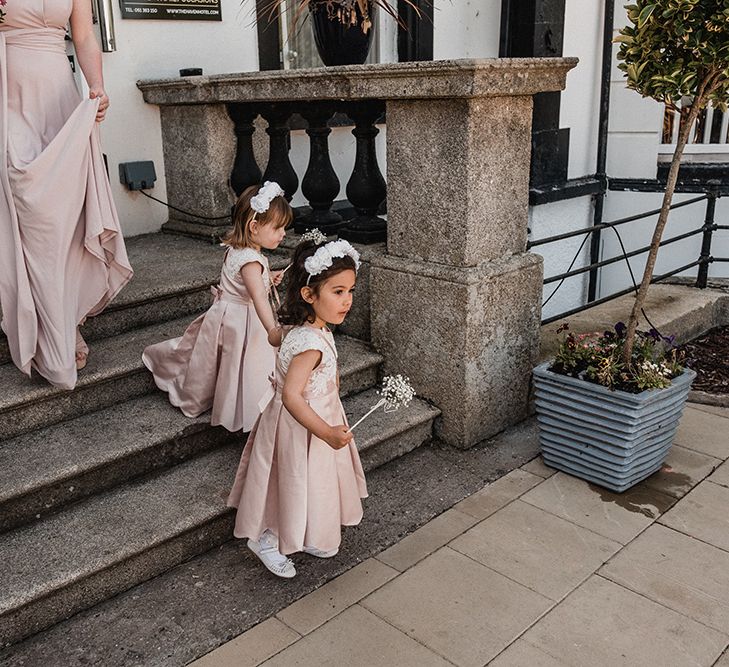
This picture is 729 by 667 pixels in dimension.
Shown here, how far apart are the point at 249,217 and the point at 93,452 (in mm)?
1135

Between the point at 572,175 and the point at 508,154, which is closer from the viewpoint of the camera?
the point at 508,154

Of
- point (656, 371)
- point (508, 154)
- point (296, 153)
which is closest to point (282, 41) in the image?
point (296, 153)

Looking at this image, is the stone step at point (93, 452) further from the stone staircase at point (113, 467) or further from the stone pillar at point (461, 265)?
the stone pillar at point (461, 265)

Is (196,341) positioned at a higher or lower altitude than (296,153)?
lower

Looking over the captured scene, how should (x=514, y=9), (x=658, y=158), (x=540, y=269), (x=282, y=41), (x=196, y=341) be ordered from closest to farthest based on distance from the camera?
1. (x=196, y=341)
2. (x=540, y=269)
3. (x=282, y=41)
4. (x=514, y=9)
5. (x=658, y=158)

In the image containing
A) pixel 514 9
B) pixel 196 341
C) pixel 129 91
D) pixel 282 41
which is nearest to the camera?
pixel 196 341

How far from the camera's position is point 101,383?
3.57 m

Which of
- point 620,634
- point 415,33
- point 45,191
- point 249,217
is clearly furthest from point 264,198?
point 415,33

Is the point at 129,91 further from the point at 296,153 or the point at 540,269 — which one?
the point at 540,269

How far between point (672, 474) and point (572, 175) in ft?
14.7

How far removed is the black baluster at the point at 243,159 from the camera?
198 inches

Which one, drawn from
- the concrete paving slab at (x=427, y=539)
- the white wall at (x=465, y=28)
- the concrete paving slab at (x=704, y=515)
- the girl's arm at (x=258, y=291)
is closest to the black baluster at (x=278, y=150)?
the girl's arm at (x=258, y=291)

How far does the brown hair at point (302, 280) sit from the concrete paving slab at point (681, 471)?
6.14ft

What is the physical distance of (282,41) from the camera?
590 centimetres
